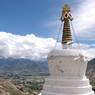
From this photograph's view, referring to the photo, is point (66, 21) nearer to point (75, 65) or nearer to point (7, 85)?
point (75, 65)

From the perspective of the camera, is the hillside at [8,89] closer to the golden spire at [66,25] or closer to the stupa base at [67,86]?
the stupa base at [67,86]

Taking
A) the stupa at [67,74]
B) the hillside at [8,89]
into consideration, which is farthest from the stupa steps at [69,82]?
the hillside at [8,89]

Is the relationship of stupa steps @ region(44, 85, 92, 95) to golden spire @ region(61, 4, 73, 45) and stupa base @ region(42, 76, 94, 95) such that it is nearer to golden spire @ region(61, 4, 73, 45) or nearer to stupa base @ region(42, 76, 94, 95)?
stupa base @ region(42, 76, 94, 95)

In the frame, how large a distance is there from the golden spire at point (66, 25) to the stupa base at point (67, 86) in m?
2.41

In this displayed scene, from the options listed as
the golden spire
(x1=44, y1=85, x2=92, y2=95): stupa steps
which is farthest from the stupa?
the golden spire

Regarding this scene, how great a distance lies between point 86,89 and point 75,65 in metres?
1.64

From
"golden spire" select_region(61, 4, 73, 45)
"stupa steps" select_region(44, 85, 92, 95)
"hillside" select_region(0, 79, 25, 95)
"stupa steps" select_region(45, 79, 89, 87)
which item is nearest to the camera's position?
"stupa steps" select_region(44, 85, 92, 95)

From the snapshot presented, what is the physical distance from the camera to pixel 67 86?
684 inches

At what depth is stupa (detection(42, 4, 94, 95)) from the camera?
17.4 metres

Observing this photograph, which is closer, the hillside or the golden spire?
the golden spire

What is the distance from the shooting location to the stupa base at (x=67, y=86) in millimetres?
17281

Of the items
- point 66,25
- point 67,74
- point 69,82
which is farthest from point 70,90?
point 66,25

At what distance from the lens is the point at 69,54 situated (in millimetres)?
17578

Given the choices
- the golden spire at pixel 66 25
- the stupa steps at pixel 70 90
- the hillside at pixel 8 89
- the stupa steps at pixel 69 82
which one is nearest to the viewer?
the stupa steps at pixel 70 90
